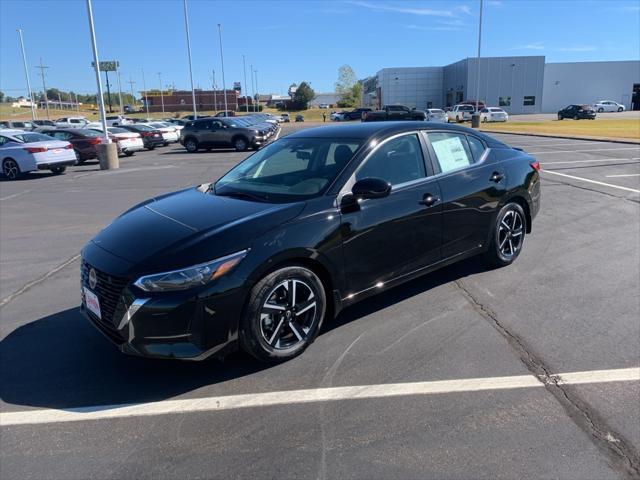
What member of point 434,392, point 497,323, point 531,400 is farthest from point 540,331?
point 434,392

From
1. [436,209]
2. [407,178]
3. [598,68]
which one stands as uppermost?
[598,68]

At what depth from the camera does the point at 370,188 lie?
3863 mm

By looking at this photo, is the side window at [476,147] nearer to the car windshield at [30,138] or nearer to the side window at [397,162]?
the side window at [397,162]

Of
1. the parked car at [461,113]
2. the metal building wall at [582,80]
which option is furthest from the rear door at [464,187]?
the metal building wall at [582,80]

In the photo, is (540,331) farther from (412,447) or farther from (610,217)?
(610,217)

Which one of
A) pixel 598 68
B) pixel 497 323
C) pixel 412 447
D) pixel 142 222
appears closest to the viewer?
pixel 412 447

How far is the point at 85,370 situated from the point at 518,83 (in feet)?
265

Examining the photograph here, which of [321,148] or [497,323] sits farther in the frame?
[321,148]

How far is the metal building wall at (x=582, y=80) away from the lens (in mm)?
77000

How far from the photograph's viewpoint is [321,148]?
4.66 meters

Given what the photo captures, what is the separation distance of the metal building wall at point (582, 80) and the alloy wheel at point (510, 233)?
267 ft

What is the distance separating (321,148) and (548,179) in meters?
9.39

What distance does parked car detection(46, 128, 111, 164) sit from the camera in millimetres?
21094

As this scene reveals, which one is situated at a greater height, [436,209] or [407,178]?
[407,178]
